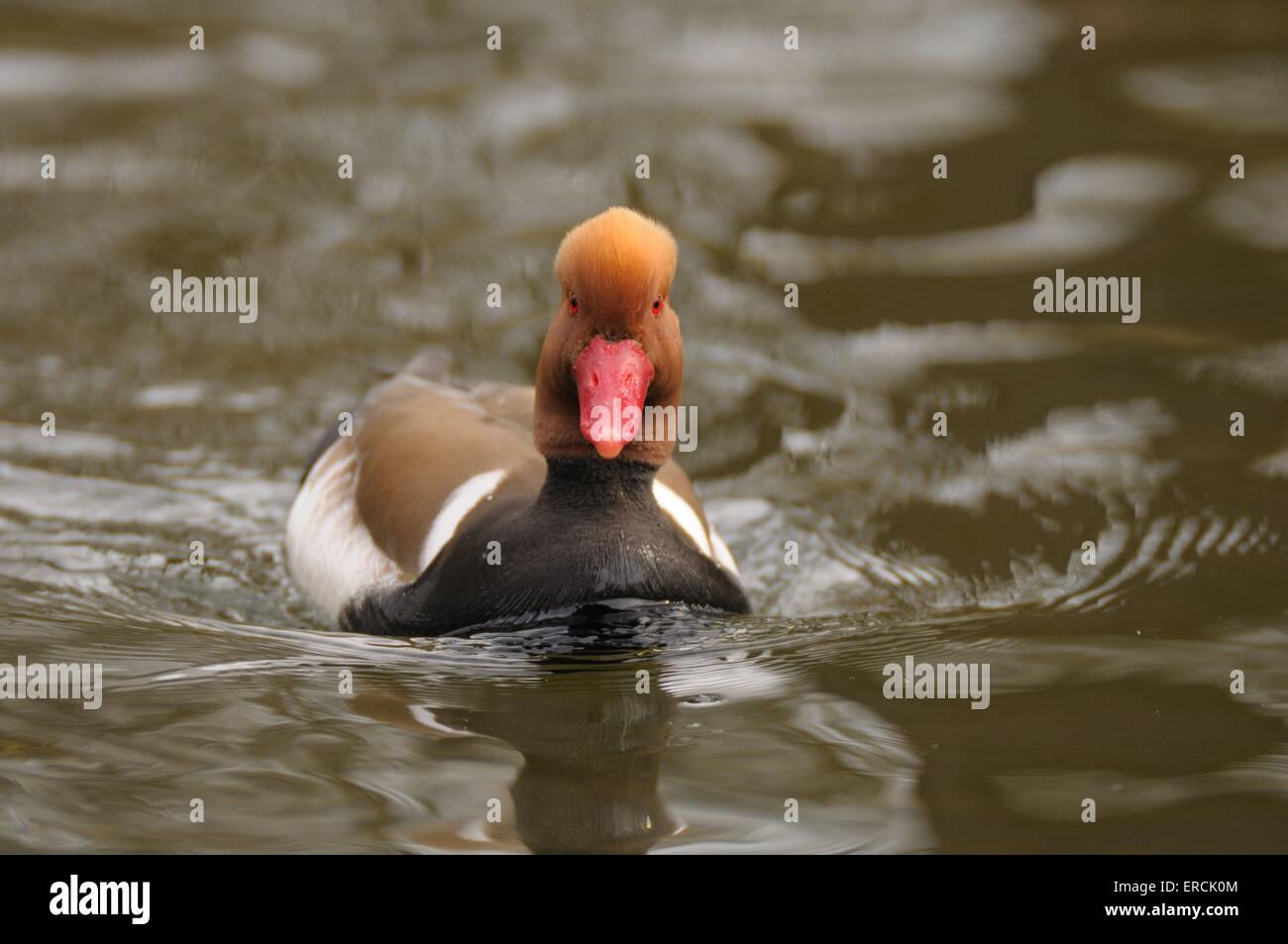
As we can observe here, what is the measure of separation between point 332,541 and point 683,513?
1.32 meters

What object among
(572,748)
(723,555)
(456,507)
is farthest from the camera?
(723,555)

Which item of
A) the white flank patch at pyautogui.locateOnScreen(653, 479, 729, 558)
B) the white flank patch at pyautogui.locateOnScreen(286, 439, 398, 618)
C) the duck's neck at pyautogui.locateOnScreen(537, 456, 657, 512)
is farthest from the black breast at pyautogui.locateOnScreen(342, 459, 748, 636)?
the white flank patch at pyautogui.locateOnScreen(286, 439, 398, 618)

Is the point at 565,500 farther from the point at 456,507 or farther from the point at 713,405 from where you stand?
the point at 713,405

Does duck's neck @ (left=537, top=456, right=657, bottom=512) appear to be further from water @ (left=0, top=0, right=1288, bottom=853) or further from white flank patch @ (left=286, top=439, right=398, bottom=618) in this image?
white flank patch @ (left=286, top=439, right=398, bottom=618)

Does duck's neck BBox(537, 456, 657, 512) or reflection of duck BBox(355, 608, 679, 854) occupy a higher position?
duck's neck BBox(537, 456, 657, 512)

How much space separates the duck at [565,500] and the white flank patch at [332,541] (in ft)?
0.03

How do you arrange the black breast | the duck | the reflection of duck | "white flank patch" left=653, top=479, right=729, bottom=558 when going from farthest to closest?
"white flank patch" left=653, top=479, right=729, bottom=558
the black breast
the duck
the reflection of duck

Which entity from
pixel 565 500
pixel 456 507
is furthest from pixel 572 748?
pixel 456 507

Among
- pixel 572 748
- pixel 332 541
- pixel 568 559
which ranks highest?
pixel 332 541

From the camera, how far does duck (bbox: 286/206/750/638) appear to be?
4.99m

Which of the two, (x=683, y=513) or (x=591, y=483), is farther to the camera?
(x=683, y=513)

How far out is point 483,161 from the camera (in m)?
9.94

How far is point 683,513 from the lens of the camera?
5.95m

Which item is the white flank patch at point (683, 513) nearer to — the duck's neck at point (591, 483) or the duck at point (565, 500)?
the duck at point (565, 500)
